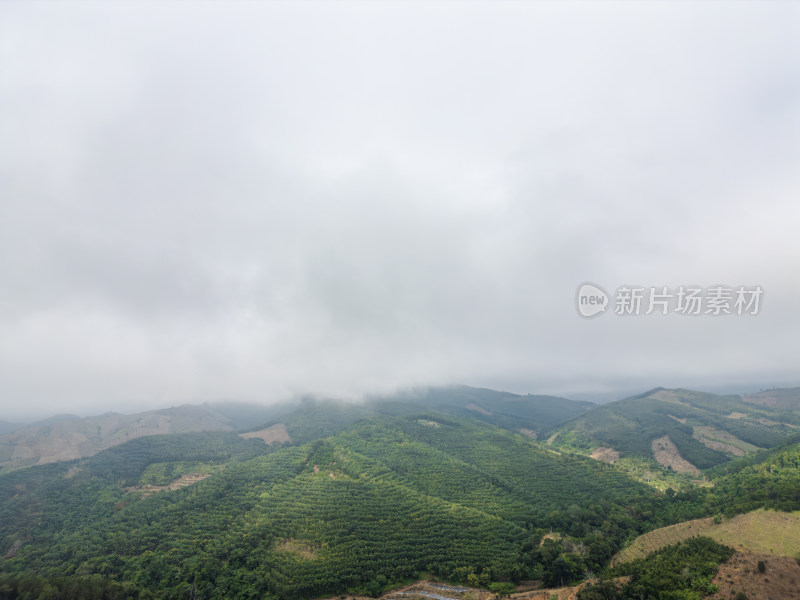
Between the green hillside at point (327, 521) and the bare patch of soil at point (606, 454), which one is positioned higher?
the green hillside at point (327, 521)

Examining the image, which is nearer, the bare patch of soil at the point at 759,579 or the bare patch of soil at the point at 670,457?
the bare patch of soil at the point at 759,579

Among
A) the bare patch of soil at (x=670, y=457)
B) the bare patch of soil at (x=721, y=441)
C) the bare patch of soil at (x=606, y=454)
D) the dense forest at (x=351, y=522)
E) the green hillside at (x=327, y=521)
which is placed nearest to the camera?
the dense forest at (x=351, y=522)

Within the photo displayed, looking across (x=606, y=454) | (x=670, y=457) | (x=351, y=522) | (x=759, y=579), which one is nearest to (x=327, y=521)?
(x=351, y=522)

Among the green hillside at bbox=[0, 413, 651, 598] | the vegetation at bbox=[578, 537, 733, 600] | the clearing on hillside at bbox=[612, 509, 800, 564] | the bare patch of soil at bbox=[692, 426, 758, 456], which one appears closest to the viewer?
the vegetation at bbox=[578, 537, 733, 600]

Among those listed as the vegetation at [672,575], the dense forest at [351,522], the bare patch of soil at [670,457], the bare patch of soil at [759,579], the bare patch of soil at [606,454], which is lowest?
the bare patch of soil at [606,454]

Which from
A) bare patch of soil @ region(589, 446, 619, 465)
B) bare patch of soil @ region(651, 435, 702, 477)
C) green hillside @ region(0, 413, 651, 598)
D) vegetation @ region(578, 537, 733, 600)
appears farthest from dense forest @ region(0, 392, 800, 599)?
bare patch of soil @ region(589, 446, 619, 465)

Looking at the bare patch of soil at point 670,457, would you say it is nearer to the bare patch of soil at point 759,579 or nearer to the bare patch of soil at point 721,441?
the bare patch of soil at point 721,441

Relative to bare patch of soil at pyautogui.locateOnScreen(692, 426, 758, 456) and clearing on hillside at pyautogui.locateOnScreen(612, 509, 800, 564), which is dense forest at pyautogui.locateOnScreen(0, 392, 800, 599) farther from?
bare patch of soil at pyautogui.locateOnScreen(692, 426, 758, 456)

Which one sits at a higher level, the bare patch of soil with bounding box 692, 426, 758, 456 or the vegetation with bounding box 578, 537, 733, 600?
the vegetation with bounding box 578, 537, 733, 600

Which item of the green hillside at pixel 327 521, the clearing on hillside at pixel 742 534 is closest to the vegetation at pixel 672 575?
the clearing on hillside at pixel 742 534
